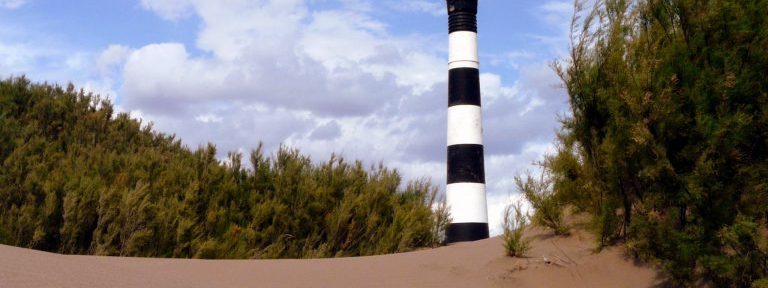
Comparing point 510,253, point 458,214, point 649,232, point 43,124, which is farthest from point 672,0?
point 43,124

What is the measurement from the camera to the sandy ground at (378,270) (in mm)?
7508

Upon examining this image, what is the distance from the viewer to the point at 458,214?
643 inches

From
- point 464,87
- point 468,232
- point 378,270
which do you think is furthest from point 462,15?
point 378,270

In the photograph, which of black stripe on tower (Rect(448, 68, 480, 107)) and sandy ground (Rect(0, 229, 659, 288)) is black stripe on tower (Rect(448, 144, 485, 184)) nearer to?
black stripe on tower (Rect(448, 68, 480, 107))

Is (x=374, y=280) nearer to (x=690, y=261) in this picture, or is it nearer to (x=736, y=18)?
(x=690, y=261)

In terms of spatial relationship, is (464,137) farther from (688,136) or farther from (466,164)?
(688,136)

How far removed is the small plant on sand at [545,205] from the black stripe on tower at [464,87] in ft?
23.9

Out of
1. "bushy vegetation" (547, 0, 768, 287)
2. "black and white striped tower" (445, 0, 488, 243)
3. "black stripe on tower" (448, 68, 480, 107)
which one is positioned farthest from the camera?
"black stripe on tower" (448, 68, 480, 107)

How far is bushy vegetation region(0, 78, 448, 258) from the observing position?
440 inches

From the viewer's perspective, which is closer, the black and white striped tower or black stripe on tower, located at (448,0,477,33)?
the black and white striped tower

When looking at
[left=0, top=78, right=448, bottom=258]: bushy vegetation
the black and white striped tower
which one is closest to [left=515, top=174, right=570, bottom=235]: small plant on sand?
[left=0, top=78, right=448, bottom=258]: bushy vegetation

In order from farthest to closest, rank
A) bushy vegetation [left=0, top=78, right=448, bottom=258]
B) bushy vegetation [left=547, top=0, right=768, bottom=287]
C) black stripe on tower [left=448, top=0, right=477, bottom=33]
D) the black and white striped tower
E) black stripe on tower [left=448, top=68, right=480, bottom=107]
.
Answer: black stripe on tower [left=448, top=0, right=477, bottom=33]
black stripe on tower [left=448, top=68, right=480, bottom=107]
the black and white striped tower
bushy vegetation [left=0, top=78, right=448, bottom=258]
bushy vegetation [left=547, top=0, right=768, bottom=287]

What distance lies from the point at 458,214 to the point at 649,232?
27.6 feet

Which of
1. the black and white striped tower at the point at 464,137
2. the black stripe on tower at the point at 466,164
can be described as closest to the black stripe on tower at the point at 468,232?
the black and white striped tower at the point at 464,137
